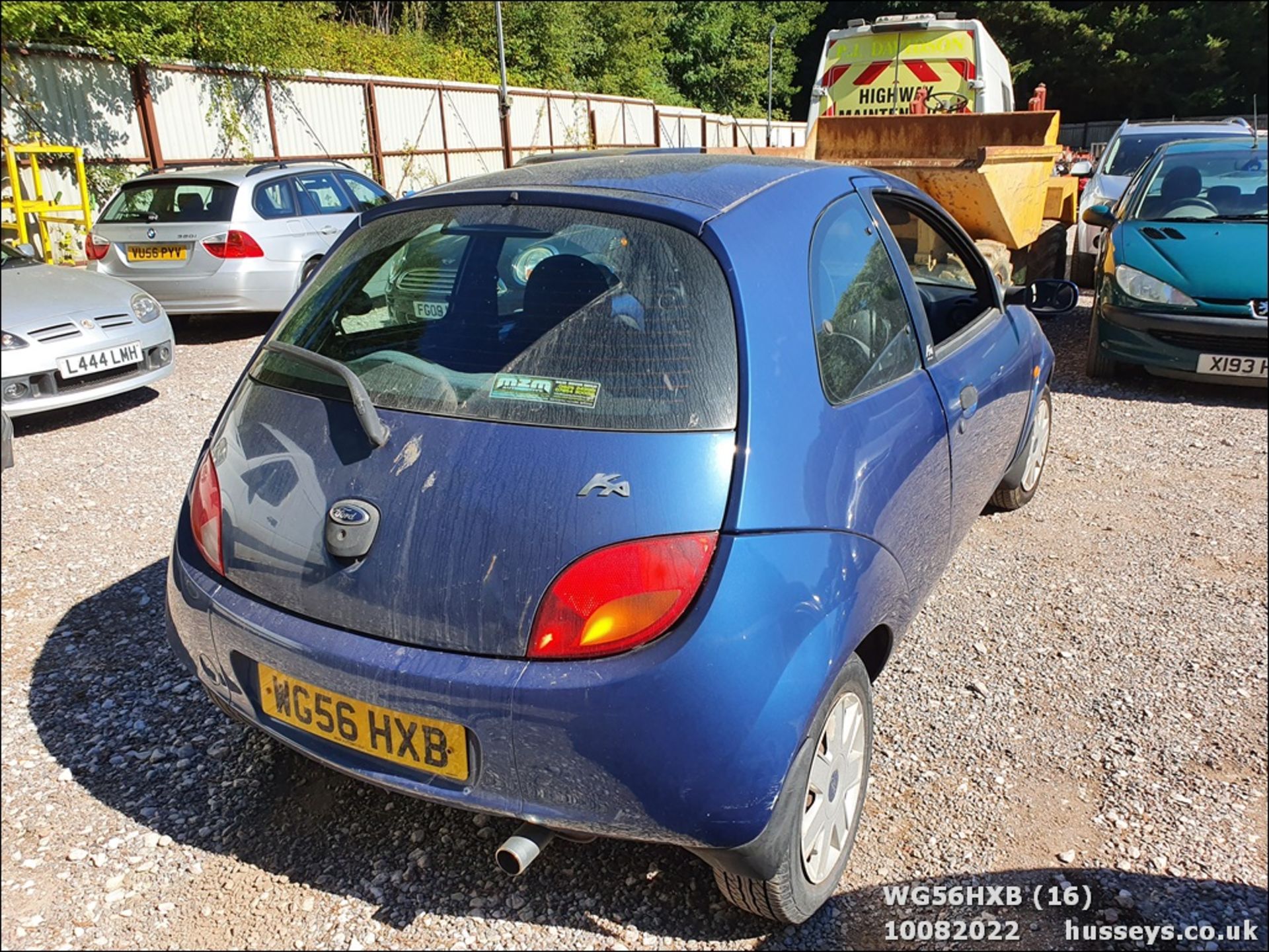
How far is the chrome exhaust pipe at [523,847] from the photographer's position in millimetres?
1815

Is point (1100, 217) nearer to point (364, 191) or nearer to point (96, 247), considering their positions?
point (364, 191)

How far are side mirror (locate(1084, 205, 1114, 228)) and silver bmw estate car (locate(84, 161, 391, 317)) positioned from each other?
6.58 m

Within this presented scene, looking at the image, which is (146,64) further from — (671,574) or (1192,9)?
(1192,9)

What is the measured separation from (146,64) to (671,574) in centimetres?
1356

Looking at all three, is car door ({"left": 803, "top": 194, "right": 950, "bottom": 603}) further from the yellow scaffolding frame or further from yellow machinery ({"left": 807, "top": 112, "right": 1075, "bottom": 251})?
the yellow scaffolding frame

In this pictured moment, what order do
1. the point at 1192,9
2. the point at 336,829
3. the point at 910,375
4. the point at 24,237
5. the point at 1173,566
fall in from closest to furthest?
the point at 336,829 < the point at 910,375 < the point at 1173,566 < the point at 24,237 < the point at 1192,9

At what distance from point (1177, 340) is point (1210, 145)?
8.48 feet

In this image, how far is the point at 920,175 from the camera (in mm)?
7941

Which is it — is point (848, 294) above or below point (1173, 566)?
above

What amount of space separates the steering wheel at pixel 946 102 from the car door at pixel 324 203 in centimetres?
695

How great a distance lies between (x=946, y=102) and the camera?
11414 mm

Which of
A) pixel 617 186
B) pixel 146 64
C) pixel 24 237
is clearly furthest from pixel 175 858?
pixel 146 64

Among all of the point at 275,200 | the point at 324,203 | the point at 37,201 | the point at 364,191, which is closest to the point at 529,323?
the point at 275,200

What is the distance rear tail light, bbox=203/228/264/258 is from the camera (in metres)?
8.09
